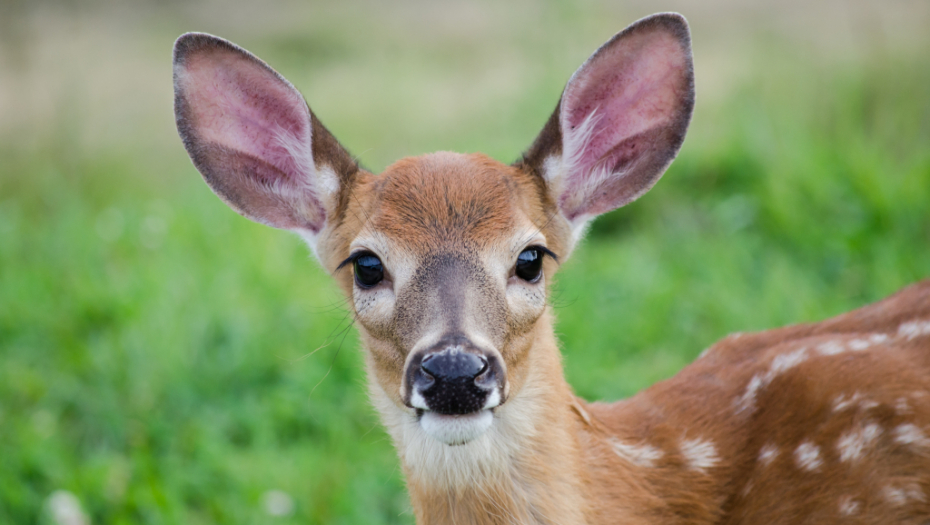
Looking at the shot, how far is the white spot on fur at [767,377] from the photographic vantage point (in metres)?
2.87

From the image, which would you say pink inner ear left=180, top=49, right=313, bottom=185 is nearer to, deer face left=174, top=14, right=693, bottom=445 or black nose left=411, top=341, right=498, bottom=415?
deer face left=174, top=14, right=693, bottom=445

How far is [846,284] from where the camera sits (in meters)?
4.76

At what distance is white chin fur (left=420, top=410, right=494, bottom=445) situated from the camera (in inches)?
89.3

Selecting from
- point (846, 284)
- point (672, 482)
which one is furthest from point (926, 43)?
point (672, 482)

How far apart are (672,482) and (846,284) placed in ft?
8.11

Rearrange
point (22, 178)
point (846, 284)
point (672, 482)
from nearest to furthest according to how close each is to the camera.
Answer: point (672, 482)
point (846, 284)
point (22, 178)

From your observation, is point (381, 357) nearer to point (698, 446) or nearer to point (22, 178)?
point (698, 446)

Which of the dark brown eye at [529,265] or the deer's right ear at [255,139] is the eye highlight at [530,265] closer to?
the dark brown eye at [529,265]

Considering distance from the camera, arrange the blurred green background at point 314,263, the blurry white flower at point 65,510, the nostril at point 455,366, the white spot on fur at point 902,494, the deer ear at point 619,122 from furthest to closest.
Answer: the blurred green background at point 314,263, the blurry white flower at point 65,510, the deer ear at point 619,122, the white spot on fur at point 902,494, the nostril at point 455,366

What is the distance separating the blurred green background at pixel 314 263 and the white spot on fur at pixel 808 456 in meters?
0.91

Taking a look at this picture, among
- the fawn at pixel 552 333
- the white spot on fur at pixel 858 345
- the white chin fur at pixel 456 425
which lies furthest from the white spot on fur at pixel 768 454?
the white chin fur at pixel 456 425

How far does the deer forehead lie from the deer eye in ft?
0.11

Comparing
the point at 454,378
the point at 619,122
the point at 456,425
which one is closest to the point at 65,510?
the point at 456,425

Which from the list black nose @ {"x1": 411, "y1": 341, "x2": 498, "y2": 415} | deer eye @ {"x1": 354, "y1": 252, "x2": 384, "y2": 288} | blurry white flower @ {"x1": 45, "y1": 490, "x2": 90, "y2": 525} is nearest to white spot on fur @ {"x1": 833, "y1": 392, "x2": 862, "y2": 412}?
black nose @ {"x1": 411, "y1": 341, "x2": 498, "y2": 415}
